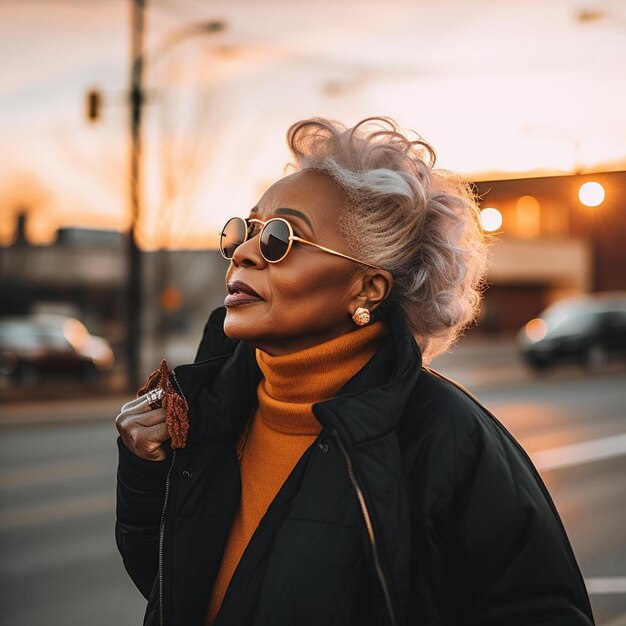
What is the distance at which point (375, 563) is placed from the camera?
5.20 ft

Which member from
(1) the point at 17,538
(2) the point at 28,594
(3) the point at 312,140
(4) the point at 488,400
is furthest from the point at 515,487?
(4) the point at 488,400

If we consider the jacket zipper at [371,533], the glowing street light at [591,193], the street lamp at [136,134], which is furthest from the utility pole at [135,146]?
the jacket zipper at [371,533]

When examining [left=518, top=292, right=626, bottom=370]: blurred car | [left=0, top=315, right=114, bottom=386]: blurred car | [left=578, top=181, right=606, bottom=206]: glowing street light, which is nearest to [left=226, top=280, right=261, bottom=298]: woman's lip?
[left=578, top=181, right=606, bottom=206]: glowing street light

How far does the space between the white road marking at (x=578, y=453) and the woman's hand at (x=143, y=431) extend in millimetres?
8968

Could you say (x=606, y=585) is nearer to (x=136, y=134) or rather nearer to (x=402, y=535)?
(x=402, y=535)

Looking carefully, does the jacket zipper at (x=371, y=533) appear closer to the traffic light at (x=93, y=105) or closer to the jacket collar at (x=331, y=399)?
the jacket collar at (x=331, y=399)

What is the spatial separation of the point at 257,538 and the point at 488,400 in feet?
54.9

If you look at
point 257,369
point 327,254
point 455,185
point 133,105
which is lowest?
point 257,369

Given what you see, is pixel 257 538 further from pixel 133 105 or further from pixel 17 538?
pixel 133 105

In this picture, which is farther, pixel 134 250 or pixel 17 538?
pixel 134 250

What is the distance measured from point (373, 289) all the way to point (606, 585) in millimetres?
4580

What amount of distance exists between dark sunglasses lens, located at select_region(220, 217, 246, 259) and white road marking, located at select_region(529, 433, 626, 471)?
347 inches

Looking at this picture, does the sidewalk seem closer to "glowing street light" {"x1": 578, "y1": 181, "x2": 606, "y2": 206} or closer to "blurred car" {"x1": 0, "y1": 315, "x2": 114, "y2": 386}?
"blurred car" {"x1": 0, "y1": 315, "x2": 114, "y2": 386}

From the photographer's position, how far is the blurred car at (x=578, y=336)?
22.9 m
